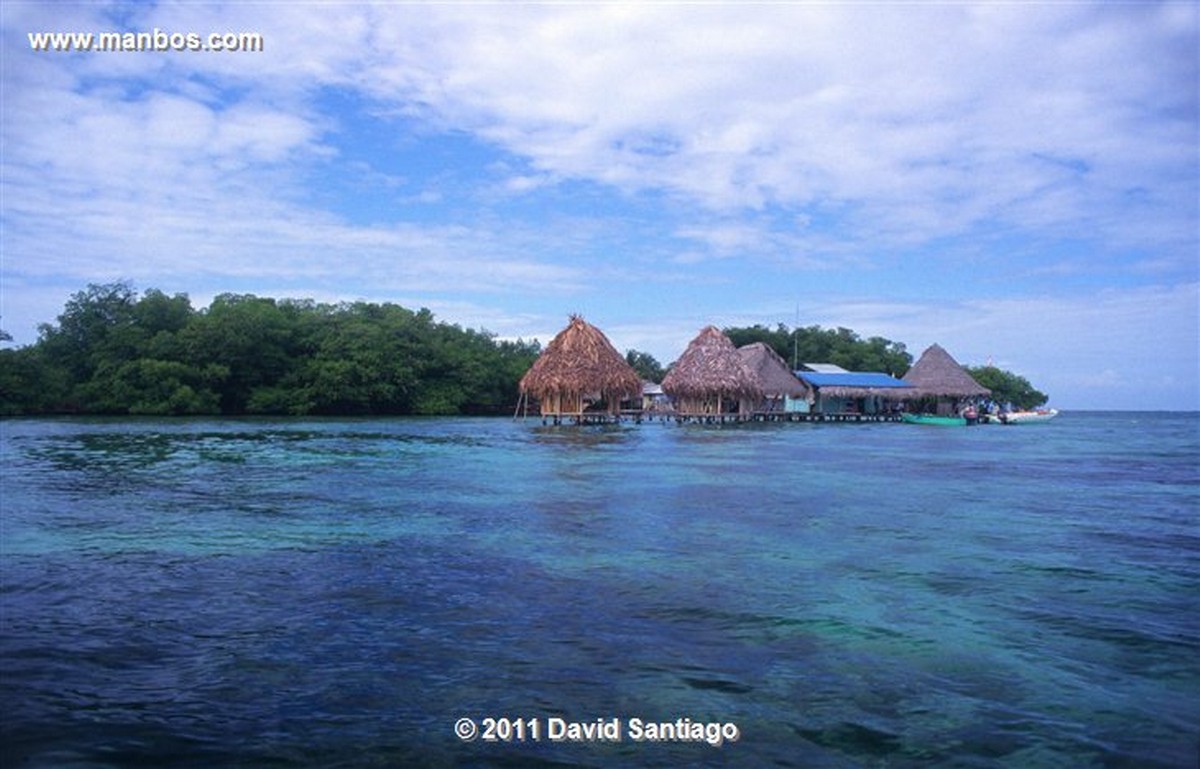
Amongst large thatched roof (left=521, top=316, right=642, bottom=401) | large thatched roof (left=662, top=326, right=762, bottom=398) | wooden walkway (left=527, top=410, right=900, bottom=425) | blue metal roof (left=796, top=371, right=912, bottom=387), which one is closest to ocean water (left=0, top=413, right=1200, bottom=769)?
large thatched roof (left=521, top=316, right=642, bottom=401)

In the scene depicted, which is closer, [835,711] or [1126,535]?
[835,711]

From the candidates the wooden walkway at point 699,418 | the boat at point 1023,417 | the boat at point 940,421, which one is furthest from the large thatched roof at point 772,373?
the boat at point 1023,417

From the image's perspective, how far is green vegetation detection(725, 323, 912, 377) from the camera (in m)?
58.2

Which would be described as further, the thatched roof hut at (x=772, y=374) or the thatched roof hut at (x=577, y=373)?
the thatched roof hut at (x=772, y=374)

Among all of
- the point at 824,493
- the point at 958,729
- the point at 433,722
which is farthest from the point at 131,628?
the point at 824,493

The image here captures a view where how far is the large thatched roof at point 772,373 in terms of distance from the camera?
4331 cm

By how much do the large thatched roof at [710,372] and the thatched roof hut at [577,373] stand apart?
3188 millimetres

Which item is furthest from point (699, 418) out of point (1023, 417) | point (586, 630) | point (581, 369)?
point (586, 630)

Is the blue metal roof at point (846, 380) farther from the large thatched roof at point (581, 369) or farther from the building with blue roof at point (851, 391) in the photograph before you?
the large thatched roof at point (581, 369)

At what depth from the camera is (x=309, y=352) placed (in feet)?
150

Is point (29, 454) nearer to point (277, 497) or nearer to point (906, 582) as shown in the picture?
point (277, 497)

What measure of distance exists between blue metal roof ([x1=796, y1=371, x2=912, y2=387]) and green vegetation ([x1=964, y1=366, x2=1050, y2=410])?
19129 millimetres

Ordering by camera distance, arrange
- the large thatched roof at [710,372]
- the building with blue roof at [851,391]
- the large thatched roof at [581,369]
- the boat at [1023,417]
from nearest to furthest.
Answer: the large thatched roof at [581,369] → the large thatched roof at [710,372] → the building with blue roof at [851,391] → the boat at [1023,417]

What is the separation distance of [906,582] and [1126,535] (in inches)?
170
